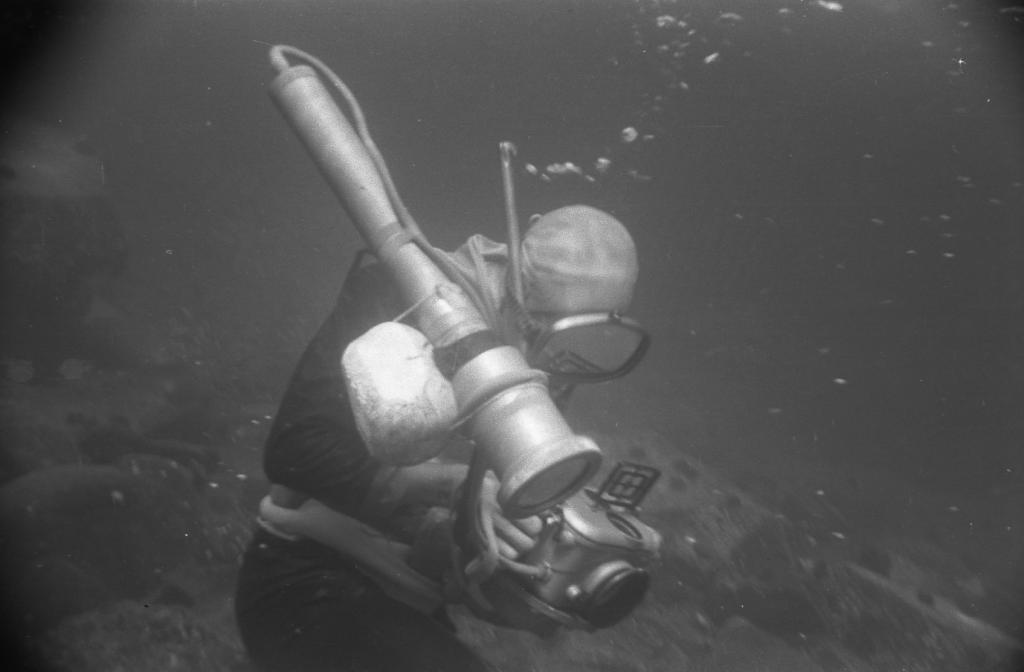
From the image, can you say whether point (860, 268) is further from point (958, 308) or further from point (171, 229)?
point (171, 229)

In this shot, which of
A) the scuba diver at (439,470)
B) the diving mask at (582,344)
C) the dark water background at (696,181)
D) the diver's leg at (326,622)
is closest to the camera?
the scuba diver at (439,470)

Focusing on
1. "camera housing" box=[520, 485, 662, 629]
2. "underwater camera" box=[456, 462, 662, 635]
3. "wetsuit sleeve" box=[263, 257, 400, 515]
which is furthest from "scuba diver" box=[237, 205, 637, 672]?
"camera housing" box=[520, 485, 662, 629]

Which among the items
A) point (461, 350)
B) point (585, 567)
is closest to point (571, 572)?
point (585, 567)

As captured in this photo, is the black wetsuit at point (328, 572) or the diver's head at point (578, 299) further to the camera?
A: the black wetsuit at point (328, 572)

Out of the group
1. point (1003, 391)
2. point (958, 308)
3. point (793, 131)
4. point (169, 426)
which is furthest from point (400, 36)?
point (1003, 391)

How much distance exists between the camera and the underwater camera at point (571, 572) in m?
1.98

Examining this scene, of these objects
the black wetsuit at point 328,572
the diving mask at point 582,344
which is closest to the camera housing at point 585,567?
the diving mask at point 582,344

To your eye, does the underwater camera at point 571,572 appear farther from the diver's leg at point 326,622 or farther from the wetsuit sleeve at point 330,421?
the wetsuit sleeve at point 330,421

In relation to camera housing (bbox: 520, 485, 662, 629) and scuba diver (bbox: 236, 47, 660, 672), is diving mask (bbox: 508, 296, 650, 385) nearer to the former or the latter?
scuba diver (bbox: 236, 47, 660, 672)

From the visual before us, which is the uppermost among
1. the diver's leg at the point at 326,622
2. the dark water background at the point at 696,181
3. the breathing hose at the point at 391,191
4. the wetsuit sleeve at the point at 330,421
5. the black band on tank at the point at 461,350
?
the breathing hose at the point at 391,191

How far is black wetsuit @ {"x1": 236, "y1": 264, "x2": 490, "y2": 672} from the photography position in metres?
2.08

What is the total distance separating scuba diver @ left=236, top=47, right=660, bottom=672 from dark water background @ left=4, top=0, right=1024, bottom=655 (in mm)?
12543

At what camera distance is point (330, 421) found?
2082 millimetres

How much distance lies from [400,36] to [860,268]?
3179 cm
